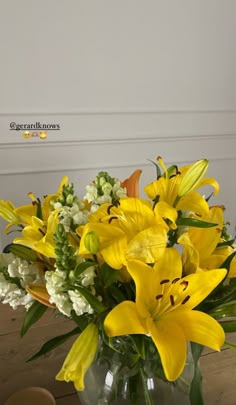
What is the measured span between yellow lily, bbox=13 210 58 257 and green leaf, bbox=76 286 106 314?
0.19ft

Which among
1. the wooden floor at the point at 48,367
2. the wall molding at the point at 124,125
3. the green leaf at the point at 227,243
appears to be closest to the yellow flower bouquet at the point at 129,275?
the green leaf at the point at 227,243

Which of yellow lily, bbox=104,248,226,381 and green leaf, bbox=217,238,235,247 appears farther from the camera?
green leaf, bbox=217,238,235,247

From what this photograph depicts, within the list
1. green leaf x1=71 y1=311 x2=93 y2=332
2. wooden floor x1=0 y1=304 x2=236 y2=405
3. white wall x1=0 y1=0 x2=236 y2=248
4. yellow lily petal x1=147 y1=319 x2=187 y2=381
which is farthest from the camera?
white wall x1=0 y1=0 x2=236 y2=248

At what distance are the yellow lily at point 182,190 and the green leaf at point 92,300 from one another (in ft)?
0.46

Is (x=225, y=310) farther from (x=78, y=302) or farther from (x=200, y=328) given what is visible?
(x=78, y=302)

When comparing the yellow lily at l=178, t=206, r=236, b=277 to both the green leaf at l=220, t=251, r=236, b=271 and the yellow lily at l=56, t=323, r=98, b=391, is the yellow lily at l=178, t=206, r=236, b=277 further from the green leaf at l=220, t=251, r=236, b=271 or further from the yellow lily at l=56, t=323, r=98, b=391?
the yellow lily at l=56, t=323, r=98, b=391

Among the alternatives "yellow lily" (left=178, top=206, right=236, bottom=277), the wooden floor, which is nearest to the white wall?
the wooden floor

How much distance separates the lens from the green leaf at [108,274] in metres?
0.51

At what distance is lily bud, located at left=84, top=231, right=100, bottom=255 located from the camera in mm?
467

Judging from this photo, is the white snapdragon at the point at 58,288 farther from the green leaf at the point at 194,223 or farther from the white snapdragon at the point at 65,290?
the green leaf at the point at 194,223

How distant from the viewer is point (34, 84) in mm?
1956

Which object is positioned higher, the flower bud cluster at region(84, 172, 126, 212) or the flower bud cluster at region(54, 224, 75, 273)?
the flower bud cluster at region(84, 172, 126, 212)

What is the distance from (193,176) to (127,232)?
110 millimetres

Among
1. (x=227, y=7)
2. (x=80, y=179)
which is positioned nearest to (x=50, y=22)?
(x=80, y=179)
